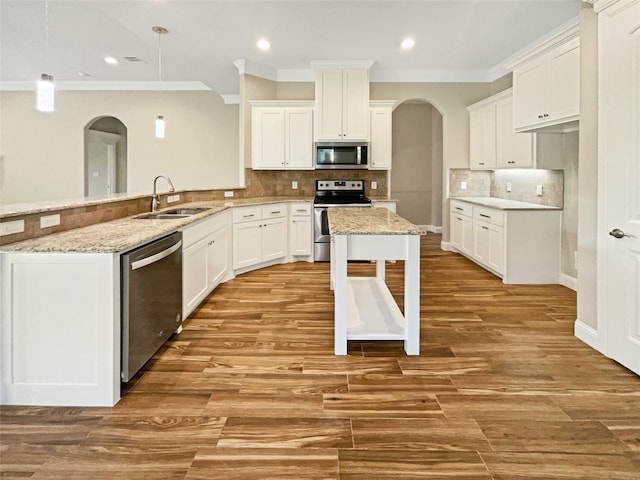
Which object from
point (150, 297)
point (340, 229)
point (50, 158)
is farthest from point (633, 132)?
point (50, 158)

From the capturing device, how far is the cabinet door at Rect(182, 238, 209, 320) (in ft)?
11.8

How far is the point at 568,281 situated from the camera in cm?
495

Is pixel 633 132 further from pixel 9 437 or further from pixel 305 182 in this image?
pixel 305 182

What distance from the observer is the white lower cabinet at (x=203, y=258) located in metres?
3.63

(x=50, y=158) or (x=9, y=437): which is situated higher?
(x=50, y=158)

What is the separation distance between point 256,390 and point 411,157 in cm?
823

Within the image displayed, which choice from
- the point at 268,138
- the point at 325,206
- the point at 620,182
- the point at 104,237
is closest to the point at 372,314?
the point at 620,182

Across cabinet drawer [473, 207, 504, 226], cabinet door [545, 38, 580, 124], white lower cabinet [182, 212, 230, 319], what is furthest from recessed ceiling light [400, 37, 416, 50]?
white lower cabinet [182, 212, 230, 319]

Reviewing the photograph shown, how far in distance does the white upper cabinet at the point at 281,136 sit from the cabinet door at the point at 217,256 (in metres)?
1.89

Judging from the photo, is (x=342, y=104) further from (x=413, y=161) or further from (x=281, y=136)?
(x=413, y=161)

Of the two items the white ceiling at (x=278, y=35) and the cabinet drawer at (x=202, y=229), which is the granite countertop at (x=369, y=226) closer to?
the cabinet drawer at (x=202, y=229)

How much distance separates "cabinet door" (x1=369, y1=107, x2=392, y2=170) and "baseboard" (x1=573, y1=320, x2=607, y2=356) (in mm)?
3908

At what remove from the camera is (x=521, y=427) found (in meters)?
2.15

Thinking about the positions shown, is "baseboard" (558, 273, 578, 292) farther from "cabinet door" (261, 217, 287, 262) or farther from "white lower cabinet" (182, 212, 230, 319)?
"white lower cabinet" (182, 212, 230, 319)
